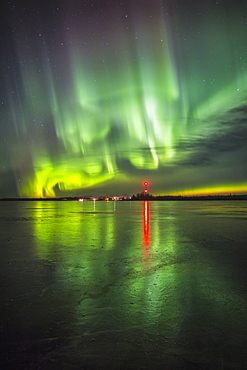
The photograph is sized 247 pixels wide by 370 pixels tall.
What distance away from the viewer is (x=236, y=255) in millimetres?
10570

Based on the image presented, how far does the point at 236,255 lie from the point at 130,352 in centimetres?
790

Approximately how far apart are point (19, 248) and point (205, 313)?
954 cm

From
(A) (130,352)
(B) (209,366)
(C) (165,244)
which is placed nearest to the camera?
(B) (209,366)

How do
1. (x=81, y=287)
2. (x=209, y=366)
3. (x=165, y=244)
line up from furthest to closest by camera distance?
(x=165, y=244)
(x=81, y=287)
(x=209, y=366)

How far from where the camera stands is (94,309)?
211 inches

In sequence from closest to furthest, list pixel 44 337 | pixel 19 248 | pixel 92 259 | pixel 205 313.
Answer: pixel 44 337 < pixel 205 313 < pixel 92 259 < pixel 19 248

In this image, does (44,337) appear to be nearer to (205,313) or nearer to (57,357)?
(57,357)

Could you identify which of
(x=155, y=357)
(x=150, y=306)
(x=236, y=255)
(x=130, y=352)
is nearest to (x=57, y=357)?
(x=130, y=352)

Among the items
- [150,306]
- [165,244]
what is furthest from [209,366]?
[165,244]

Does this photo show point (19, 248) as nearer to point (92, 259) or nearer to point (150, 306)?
point (92, 259)

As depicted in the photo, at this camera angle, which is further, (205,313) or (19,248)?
(19,248)

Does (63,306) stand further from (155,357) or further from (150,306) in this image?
(155,357)

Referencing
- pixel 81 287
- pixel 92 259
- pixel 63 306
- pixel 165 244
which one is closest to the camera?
pixel 63 306

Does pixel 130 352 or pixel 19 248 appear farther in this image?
pixel 19 248
